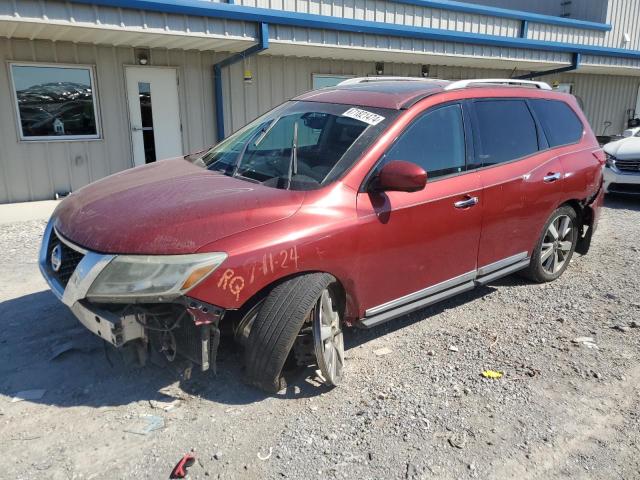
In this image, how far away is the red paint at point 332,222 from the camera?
2.79m

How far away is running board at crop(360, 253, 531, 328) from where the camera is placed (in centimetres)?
345

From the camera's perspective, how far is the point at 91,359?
3.53 meters

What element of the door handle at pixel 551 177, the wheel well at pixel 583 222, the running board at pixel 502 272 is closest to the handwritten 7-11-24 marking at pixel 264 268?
the running board at pixel 502 272

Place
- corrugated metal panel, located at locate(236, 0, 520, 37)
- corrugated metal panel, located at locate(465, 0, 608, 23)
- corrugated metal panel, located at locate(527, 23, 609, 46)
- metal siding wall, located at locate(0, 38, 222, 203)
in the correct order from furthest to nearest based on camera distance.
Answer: corrugated metal panel, located at locate(465, 0, 608, 23) → corrugated metal panel, located at locate(527, 23, 609, 46) → corrugated metal panel, located at locate(236, 0, 520, 37) → metal siding wall, located at locate(0, 38, 222, 203)

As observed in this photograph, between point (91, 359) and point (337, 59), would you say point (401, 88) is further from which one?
point (337, 59)

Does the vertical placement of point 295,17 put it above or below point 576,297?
above

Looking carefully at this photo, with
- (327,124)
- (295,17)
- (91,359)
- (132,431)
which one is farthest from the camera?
(295,17)

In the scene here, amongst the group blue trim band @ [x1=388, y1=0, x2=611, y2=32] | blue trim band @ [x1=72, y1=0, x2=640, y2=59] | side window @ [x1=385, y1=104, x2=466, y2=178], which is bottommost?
side window @ [x1=385, y1=104, x2=466, y2=178]

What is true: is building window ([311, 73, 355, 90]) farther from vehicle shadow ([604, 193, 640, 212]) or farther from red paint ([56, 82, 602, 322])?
red paint ([56, 82, 602, 322])

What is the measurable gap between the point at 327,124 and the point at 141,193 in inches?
54.1

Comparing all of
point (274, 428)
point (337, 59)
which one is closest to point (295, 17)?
point (337, 59)

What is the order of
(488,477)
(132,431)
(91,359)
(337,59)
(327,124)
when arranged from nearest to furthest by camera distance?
(488,477) < (132,431) < (91,359) < (327,124) < (337,59)

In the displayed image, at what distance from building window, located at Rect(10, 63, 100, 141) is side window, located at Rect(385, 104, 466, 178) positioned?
717 cm

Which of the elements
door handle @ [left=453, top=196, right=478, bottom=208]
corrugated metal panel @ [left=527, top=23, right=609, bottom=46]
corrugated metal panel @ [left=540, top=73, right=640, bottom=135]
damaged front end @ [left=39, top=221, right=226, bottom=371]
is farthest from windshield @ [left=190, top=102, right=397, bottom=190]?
corrugated metal panel @ [left=540, top=73, right=640, bottom=135]
